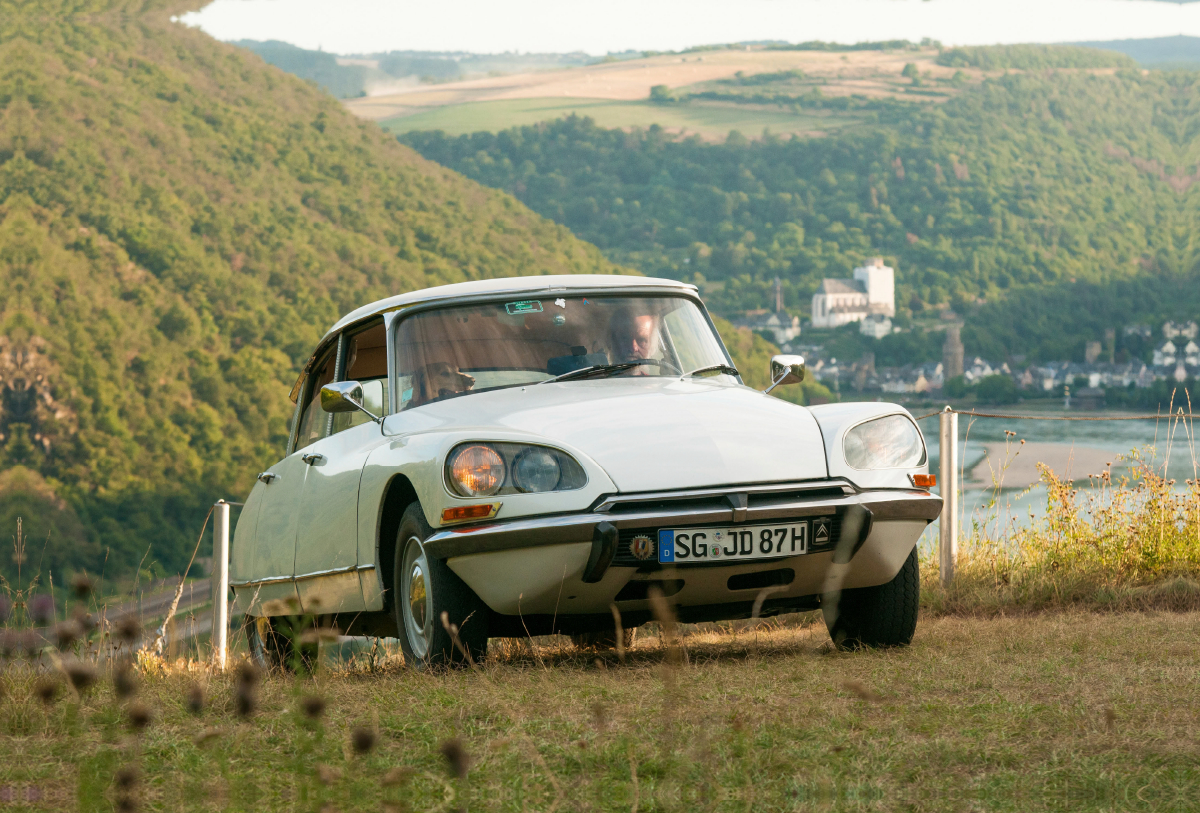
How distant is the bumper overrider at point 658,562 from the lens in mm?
4668

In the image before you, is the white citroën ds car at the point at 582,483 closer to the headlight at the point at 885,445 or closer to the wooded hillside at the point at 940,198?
the headlight at the point at 885,445

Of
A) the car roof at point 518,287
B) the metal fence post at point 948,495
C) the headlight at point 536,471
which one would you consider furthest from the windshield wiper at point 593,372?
the metal fence post at point 948,495

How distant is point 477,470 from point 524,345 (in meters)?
1.19

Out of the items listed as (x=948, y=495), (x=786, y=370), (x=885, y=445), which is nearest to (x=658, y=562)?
(x=885, y=445)

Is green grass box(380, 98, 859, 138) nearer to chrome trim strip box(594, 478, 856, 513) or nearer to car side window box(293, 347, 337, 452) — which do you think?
car side window box(293, 347, 337, 452)

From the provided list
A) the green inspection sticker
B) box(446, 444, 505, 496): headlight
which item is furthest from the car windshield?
box(446, 444, 505, 496): headlight

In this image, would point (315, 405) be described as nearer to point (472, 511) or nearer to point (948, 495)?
point (472, 511)

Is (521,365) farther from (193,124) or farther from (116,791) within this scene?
(193,124)

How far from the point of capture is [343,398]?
577cm

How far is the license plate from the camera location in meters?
4.70

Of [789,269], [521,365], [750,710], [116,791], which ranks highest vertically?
[521,365]

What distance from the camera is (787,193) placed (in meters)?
149

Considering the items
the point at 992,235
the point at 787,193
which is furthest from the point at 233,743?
the point at 787,193

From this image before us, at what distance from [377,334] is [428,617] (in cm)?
176
